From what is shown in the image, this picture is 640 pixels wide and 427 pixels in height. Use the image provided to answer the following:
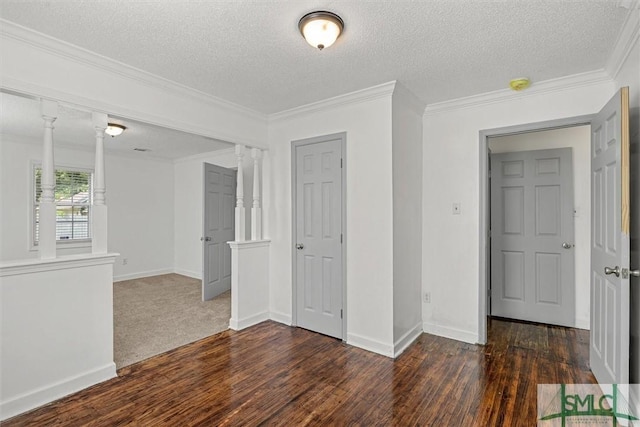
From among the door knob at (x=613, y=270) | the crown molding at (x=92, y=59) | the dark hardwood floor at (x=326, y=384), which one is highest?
the crown molding at (x=92, y=59)

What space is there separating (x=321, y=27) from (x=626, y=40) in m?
2.03

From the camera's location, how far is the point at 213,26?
2096mm

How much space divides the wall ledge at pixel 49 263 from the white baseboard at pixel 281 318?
1973 mm

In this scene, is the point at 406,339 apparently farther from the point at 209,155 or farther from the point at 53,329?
the point at 209,155

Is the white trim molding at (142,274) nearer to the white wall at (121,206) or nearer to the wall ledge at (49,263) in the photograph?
the white wall at (121,206)

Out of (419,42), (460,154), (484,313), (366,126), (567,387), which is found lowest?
(567,387)

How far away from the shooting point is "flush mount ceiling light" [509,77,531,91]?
2.84 metres

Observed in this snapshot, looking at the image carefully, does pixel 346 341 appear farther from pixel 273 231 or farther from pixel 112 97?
pixel 112 97

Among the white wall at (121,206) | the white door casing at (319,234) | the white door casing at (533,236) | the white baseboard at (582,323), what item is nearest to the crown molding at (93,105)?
the white door casing at (319,234)

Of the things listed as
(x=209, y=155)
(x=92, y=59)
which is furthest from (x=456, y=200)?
(x=209, y=155)

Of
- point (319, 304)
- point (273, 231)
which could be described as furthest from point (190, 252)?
point (319, 304)

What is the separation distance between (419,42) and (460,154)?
4.90 ft

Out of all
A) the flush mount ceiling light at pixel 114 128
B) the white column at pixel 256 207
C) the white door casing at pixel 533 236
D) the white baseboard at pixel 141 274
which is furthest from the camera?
the white baseboard at pixel 141 274

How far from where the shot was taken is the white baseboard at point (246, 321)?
3658mm
